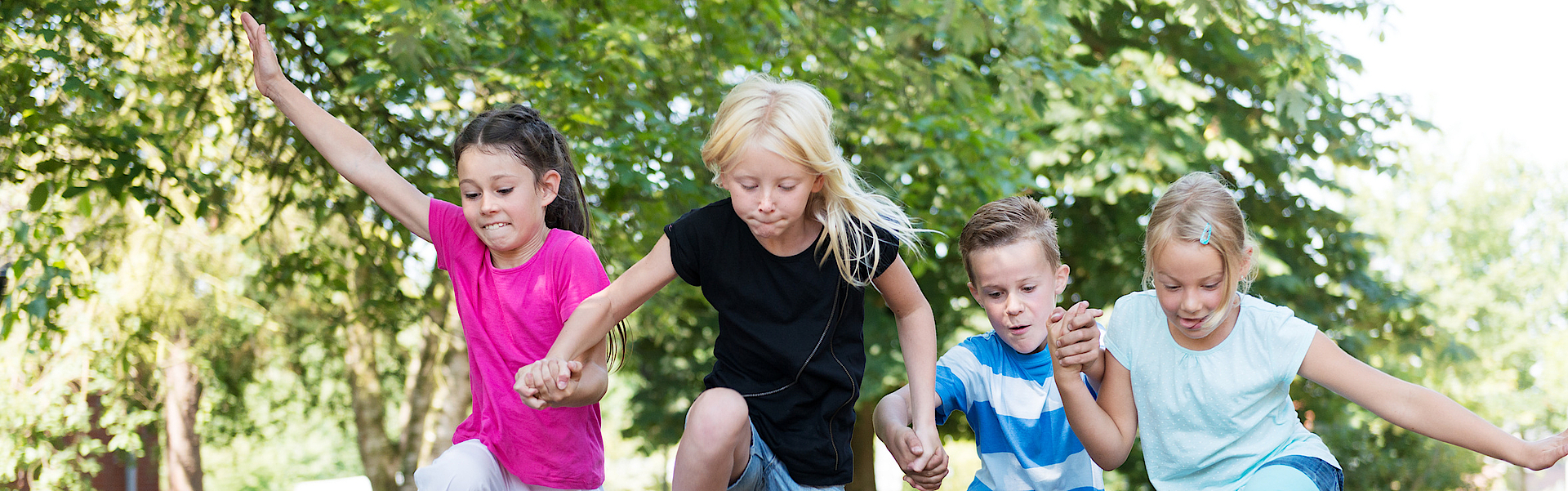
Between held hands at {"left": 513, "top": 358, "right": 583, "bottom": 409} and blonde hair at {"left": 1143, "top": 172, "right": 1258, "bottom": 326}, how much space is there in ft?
4.28

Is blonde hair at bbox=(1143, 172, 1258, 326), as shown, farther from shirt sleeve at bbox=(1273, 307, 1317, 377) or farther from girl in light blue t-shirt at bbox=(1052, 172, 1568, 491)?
shirt sleeve at bbox=(1273, 307, 1317, 377)

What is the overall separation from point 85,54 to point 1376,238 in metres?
8.72

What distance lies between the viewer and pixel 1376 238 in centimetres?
826

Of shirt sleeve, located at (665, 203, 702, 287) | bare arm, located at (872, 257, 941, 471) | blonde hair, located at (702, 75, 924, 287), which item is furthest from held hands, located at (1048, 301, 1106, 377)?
shirt sleeve, located at (665, 203, 702, 287)

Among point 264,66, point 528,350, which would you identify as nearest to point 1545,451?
point 528,350

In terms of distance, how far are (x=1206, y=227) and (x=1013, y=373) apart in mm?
730

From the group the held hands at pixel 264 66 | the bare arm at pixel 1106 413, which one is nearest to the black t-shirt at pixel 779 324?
the bare arm at pixel 1106 413

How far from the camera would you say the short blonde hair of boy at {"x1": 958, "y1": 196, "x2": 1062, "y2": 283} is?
2732 mm

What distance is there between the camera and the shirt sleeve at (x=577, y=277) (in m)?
2.53

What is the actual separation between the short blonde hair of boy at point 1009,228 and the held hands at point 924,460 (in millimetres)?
550

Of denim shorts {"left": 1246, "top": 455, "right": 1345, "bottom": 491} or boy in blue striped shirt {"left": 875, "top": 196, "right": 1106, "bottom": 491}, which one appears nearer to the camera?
denim shorts {"left": 1246, "top": 455, "right": 1345, "bottom": 491}

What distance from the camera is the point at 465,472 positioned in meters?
2.45

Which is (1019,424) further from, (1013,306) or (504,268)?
(504,268)

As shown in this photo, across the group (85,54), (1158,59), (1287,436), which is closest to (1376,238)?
(1158,59)
